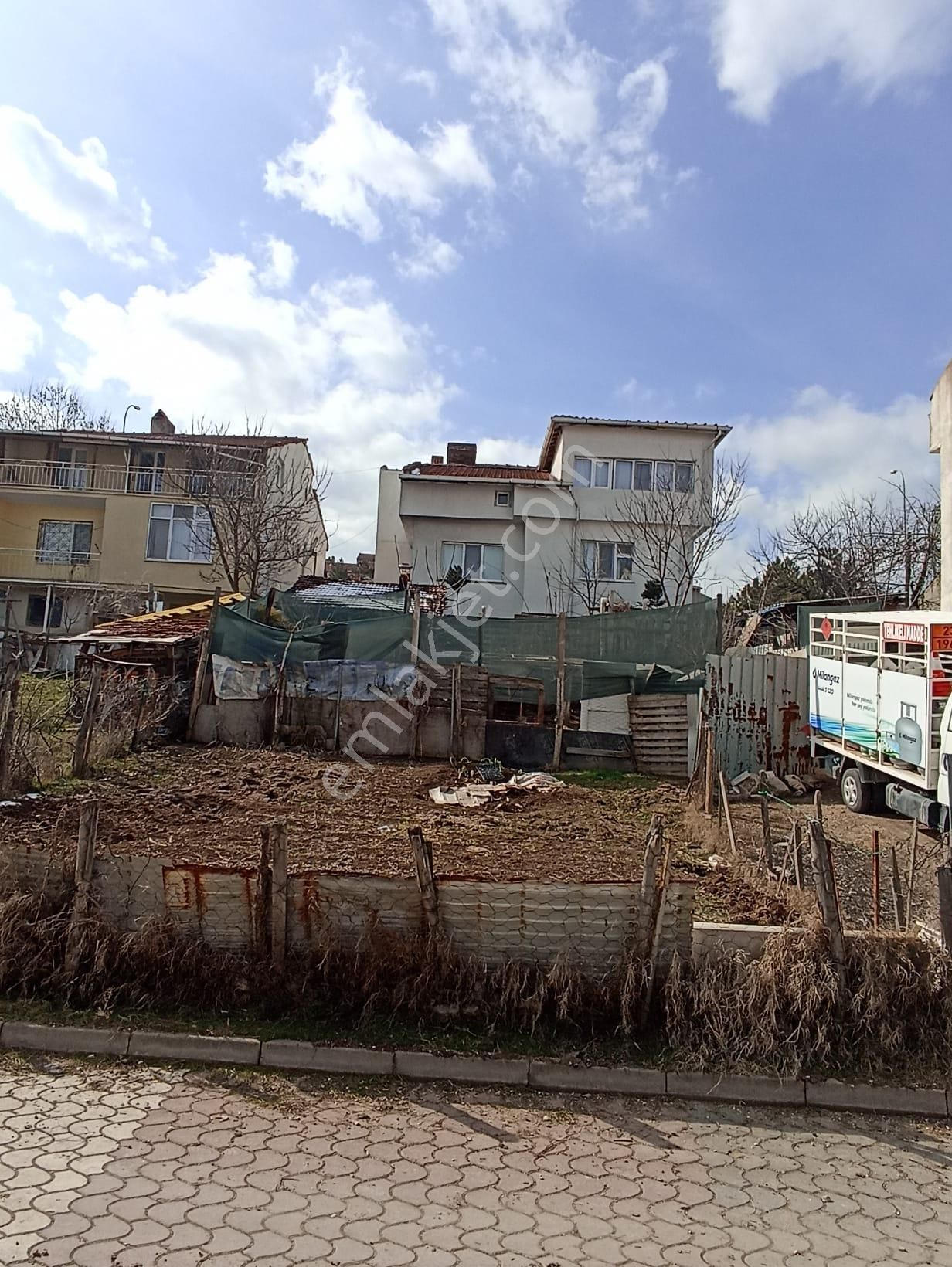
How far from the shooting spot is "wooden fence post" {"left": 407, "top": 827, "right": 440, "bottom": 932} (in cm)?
442

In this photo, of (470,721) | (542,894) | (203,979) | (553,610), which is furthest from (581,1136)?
(553,610)

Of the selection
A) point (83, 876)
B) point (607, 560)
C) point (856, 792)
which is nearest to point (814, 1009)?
point (83, 876)

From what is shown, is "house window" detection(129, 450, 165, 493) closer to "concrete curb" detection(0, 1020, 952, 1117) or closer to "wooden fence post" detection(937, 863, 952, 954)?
"concrete curb" detection(0, 1020, 952, 1117)

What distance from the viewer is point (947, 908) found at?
4.33m

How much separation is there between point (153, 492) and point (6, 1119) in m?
26.7

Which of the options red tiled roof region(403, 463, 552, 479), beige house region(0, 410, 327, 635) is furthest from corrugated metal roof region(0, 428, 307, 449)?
red tiled roof region(403, 463, 552, 479)

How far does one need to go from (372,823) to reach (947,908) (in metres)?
5.50

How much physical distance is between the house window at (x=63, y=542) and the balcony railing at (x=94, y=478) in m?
1.28

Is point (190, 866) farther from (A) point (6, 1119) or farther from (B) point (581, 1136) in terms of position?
(B) point (581, 1136)

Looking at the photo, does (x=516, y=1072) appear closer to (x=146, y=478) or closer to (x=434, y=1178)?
(x=434, y=1178)

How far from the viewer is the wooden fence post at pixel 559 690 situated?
12938 millimetres

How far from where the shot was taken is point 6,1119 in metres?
3.53

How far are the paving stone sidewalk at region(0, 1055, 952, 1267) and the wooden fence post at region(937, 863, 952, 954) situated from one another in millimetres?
914

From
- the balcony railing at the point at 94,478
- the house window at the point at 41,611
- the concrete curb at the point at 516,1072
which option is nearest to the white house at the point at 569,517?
the balcony railing at the point at 94,478
